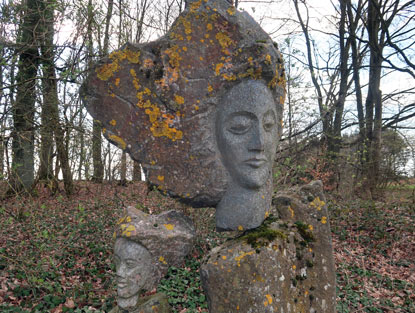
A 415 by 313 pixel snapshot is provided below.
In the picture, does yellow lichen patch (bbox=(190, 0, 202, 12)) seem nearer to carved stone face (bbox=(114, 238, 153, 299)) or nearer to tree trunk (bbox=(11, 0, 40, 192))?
carved stone face (bbox=(114, 238, 153, 299))

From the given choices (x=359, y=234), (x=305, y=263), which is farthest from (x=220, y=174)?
(x=359, y=234)

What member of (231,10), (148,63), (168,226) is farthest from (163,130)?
(231,10)

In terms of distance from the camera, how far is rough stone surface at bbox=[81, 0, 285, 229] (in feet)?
6.98

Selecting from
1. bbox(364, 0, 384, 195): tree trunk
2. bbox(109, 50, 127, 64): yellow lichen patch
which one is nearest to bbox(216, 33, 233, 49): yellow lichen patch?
bbox(109, 50, 127, 64): yellow lichen patch

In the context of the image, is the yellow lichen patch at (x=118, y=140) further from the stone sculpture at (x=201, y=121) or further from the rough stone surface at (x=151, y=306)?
the rough stone surface at (x=151, y=306)

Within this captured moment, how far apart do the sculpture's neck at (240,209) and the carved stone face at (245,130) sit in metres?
0.06

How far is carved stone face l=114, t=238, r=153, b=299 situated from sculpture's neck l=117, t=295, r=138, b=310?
0.03 metres

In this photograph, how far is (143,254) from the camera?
2.05m

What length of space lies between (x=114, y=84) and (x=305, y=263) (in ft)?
6.25

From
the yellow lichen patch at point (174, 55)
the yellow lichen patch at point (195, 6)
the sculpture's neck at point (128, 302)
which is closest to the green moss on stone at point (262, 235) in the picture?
the sculpture's neck at point (128, 302)

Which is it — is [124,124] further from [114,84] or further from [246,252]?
[246,252]

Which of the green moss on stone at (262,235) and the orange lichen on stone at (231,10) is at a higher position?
the orange lichen on stone at (231,10)

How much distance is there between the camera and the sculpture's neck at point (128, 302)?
2051mm

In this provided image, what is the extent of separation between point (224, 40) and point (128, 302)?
1982mm
